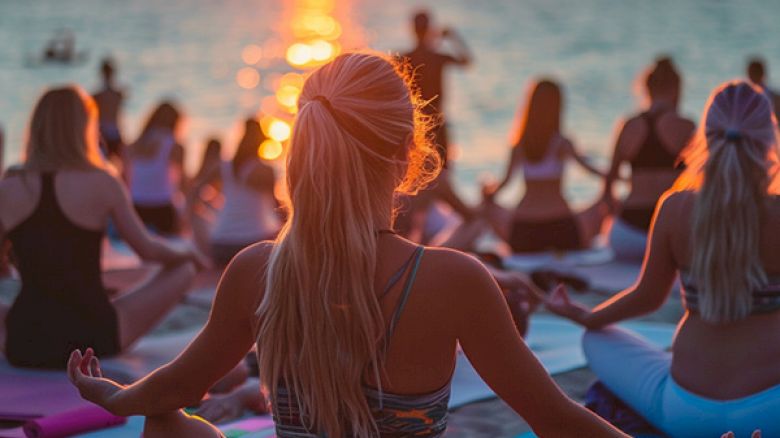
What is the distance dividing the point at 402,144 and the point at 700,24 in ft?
145

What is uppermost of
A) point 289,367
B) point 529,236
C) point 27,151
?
point 27,151

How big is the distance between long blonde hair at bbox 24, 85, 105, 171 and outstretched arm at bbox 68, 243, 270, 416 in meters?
2.22

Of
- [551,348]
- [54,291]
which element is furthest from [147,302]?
[551,348]

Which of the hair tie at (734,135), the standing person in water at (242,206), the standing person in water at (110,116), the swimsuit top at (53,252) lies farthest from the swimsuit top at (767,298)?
the standing person in water at (110,116)

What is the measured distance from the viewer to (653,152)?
7.22 metres

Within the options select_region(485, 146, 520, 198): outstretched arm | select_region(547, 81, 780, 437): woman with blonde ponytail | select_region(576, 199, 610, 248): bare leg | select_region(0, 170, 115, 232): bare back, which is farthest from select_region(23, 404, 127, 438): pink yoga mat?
select_region(576, 199, 610, 248): bare leg

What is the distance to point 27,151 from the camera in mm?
4672

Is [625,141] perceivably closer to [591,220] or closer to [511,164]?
[511,164]

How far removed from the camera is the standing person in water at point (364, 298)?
2.22m

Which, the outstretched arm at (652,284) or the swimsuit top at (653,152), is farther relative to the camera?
the swimsuit top at (653,152)

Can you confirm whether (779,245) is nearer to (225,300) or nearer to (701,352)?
(701,352)

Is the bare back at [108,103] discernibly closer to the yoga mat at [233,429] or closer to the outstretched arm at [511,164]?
the outstretched arm at [511,164]

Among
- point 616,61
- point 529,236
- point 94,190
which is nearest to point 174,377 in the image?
point 94,190

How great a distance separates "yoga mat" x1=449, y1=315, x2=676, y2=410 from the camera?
14.5 ft
